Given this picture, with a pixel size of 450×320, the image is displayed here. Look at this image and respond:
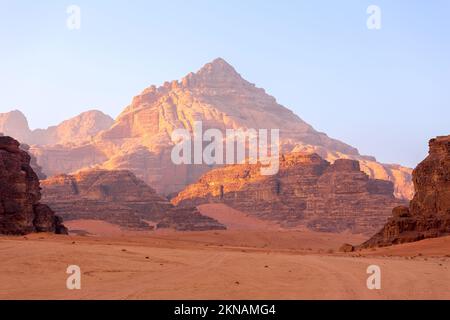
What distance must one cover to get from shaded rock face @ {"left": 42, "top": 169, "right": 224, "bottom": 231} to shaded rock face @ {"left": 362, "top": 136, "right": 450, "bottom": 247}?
40.5 meters

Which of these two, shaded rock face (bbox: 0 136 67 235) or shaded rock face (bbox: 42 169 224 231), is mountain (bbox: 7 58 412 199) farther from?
shaded rock face (bbox: 0 136 67 235)

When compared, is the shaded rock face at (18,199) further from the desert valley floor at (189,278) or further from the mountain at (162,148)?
the mountain at (162,148)

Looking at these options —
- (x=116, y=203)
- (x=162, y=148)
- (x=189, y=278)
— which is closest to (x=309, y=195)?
A: (x=116, y=203)

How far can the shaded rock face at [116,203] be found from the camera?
82750 millimetres

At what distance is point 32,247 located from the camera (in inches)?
877

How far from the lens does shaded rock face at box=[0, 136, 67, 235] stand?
134ft

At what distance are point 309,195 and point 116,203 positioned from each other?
25415 millimetres

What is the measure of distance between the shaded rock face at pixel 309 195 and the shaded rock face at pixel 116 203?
13.0m

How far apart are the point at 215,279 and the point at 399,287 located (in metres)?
3.84

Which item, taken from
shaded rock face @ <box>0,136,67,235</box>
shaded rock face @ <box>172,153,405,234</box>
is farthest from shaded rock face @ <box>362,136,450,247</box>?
shaded rock face @ <box>172,153,405,234</box>

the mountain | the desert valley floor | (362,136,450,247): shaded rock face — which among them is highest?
the mountain

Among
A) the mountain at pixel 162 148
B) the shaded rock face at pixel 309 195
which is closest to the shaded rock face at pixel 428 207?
the shaded rock face at pixel 309 195
